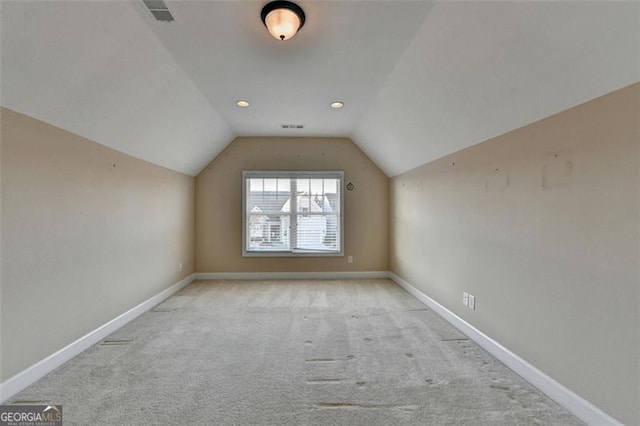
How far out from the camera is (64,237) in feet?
7.49

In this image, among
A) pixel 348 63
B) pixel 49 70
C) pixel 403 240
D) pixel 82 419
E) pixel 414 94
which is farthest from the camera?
pixel 403 240

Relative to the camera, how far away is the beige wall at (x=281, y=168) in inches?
199

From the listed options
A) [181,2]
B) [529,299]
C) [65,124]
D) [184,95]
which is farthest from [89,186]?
[529,299]

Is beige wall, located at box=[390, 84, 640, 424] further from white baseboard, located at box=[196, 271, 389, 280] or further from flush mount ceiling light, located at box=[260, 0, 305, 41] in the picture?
white baseboard, located at box=[196, 271, 389, 280]

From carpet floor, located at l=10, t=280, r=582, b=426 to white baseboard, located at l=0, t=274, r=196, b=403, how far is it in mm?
61

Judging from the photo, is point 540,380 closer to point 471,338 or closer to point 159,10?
point 471,338

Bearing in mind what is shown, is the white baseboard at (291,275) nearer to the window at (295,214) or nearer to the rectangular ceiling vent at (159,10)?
the window at (295,214)

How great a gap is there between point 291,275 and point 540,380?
148 inches

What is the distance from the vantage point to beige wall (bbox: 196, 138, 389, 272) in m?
5.05

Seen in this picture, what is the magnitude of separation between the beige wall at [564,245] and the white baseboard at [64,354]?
3.55 meters

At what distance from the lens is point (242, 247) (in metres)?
5.06

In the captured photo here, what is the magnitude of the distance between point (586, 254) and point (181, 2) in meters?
2.95

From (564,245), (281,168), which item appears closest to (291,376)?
(564,245)

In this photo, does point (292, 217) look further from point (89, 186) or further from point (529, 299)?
point (529, 299)
